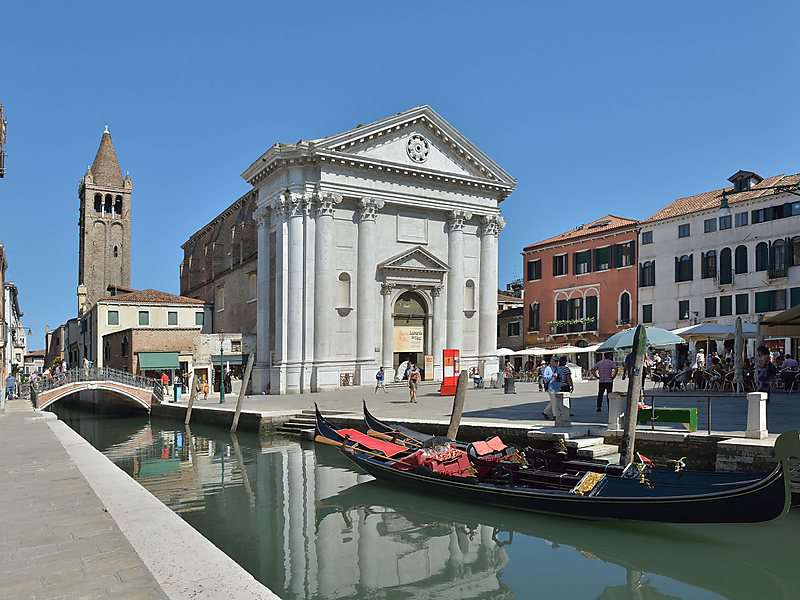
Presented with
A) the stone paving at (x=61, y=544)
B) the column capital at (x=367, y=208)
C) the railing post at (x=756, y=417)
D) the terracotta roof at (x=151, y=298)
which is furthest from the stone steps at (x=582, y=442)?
the terracotta roof at (x=151, y=298)

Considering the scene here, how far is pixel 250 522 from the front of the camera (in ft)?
32.8

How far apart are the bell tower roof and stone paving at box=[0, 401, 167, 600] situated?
60.3 meters

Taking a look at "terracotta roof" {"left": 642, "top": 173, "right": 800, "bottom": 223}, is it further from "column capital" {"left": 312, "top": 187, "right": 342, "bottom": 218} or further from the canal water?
the canal water

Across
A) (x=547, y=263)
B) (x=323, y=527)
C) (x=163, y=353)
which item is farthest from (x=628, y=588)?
(x=547, y=263)

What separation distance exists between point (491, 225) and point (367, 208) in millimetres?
6684

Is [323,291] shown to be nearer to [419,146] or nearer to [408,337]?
[408,337]

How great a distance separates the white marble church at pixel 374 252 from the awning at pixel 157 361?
7184 mm

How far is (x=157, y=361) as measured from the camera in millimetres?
34531

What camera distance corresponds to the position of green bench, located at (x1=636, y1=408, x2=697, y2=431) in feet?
35.8

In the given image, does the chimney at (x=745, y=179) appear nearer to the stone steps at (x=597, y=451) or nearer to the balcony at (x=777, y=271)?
the balcony at (x=777, y=271)

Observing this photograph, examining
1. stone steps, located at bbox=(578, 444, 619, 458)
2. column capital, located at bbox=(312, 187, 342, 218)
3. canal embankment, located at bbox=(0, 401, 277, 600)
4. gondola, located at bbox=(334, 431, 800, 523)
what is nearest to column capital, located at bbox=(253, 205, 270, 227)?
column capital, located at bbox=(312, 187, 342, 218)

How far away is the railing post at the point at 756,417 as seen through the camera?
991cm

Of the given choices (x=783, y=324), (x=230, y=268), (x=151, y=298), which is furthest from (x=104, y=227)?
(x=783, y=324)

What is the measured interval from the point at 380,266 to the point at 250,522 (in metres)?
19.9
